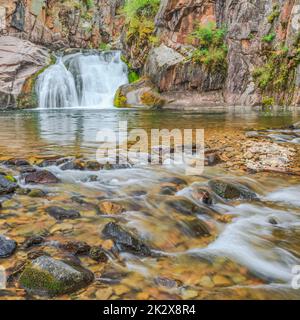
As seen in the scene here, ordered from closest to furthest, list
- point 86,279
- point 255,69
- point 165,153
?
1. point 86,279
2. point 165,153
3. point 255,69

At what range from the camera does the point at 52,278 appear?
7.18ft

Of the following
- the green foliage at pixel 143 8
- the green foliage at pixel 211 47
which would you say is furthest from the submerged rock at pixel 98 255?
the green foliage at pixel 143 8

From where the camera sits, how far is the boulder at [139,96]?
20859mm

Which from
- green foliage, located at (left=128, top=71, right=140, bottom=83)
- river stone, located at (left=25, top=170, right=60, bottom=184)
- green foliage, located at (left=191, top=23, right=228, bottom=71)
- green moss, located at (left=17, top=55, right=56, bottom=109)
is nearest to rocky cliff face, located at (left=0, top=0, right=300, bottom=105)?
green foliage, located at (left=191, top=23, right=228, bottom=71)

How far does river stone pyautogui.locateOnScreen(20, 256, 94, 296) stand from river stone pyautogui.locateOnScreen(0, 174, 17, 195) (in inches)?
74.8

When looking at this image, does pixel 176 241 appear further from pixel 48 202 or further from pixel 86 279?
pixel 48 202

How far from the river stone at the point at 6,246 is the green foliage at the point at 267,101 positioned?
689 inches

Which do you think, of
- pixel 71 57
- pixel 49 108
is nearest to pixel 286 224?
pixel 49 108

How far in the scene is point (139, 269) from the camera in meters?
2.53

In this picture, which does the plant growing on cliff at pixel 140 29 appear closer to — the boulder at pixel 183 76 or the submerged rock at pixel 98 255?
the boulder at pixel 183 76

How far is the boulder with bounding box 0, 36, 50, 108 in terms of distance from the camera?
20.7m

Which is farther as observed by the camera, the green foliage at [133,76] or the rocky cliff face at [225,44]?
the green foliage at [133,76]

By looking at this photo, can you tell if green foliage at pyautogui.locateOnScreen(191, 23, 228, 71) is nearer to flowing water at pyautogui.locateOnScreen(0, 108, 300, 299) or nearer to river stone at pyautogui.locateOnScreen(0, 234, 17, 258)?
flowing water at pyautogui.locateOnScreen(0, 108, 300, 299)
